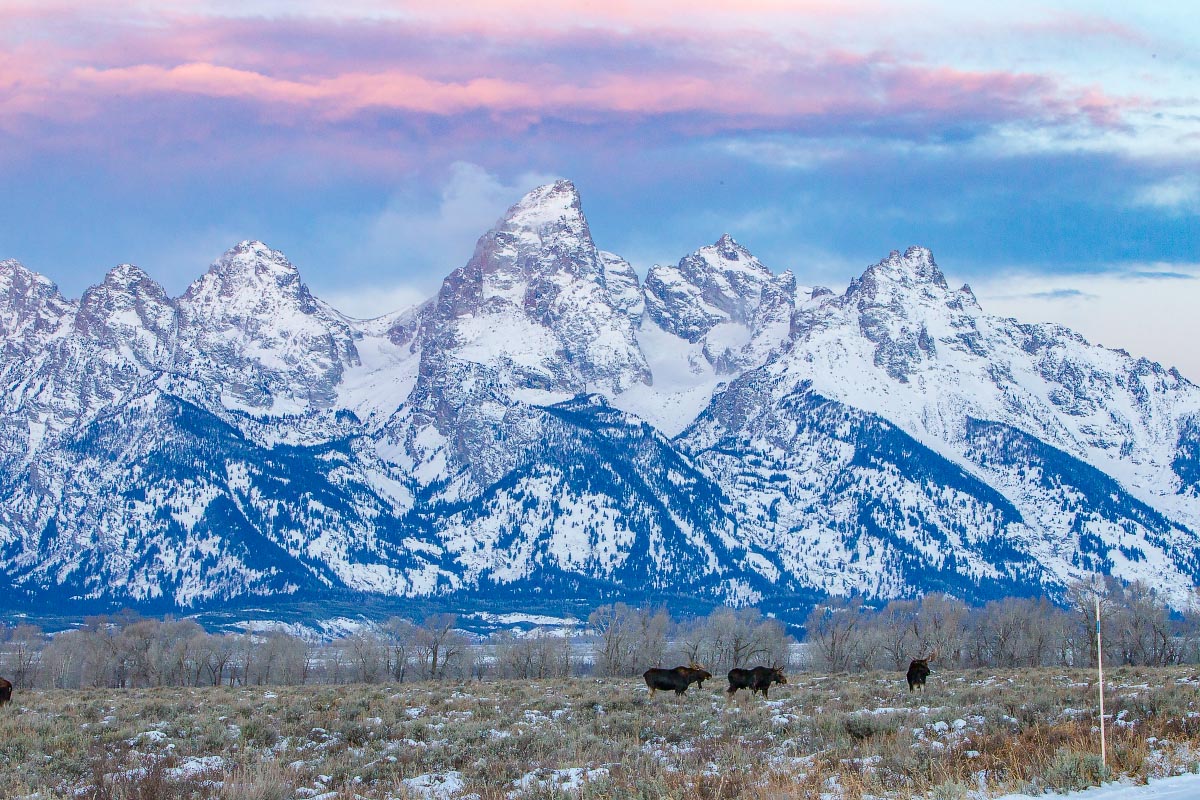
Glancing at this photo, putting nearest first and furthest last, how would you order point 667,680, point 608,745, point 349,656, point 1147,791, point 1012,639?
point 1147,791 → point 608,745 → point 667,680 → point 1012,639 → point 349,656

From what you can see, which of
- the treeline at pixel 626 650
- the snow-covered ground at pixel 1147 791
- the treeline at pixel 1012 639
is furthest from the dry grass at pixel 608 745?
the treeline at pixel 1012 639

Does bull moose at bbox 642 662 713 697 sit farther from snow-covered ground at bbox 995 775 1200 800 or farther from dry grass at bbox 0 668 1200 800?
snow-covered ground at bbox 995 775 1200 800

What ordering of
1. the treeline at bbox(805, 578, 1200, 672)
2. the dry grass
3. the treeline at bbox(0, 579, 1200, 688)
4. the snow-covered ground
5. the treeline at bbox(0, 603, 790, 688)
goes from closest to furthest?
the snow-covered ground
the dry grass
the treeline at bbox(805, 578, 1200, 672)
the treeline at bbox(0, 579, 1200, 688)
the treeline at bbox(0, 603, 790, 688)

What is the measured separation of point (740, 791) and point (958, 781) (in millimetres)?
Result: 3300

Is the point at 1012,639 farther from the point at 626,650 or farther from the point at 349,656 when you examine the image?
the point at 349,656

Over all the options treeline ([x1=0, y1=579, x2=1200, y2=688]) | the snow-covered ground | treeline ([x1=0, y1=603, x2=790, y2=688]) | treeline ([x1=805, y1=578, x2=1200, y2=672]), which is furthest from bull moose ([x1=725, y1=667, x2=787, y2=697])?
treeline ([x1=0, y1=603, x2=790, y2=688])

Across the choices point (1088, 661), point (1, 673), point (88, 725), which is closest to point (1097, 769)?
point (88, 725)

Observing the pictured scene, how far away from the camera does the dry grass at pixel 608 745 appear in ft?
66.1

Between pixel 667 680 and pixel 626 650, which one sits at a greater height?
pixel 667 680

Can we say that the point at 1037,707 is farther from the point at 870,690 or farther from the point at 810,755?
the point at 870,690

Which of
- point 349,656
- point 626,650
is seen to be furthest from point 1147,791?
point 349,656

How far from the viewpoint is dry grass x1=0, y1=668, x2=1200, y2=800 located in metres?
20.1

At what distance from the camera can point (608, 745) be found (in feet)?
87.5

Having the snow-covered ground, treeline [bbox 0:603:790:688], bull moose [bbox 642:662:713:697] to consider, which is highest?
bull moose [bbox 642:662:713:697]
